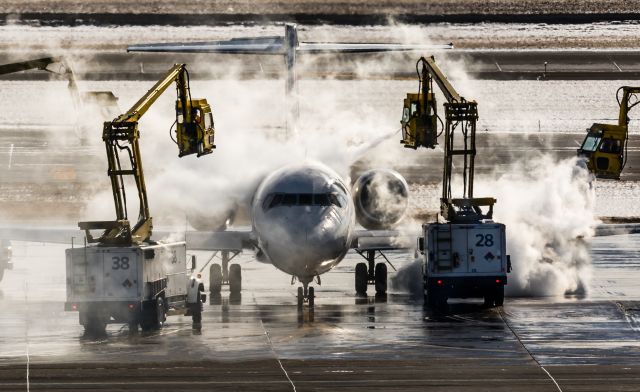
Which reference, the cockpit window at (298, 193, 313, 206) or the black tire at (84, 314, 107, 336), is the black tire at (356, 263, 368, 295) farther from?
the black tire at (84, 314, 107, 336)

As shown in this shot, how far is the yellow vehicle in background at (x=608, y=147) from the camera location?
157 ft

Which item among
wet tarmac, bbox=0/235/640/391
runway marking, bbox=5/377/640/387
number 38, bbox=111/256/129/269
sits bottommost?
runway marking, bbox=5/377/640/387

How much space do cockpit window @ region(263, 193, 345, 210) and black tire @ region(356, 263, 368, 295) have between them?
→ 4991 mm

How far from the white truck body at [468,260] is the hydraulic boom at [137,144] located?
8.09 meters

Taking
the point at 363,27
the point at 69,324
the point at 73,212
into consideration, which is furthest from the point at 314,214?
the point at 363,27

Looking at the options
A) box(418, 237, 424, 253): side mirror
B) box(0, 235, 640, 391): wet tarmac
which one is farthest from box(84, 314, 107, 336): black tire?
box(418, 237, 424, 253): side mirror

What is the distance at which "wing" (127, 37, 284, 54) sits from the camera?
4634 centimetres

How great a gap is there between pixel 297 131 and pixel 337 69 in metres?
51.9

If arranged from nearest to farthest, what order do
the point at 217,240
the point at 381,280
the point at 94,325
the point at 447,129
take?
1. the point at 94,325
2. the point at 447,129
3. the point at 217,240
4. the point at 381,280

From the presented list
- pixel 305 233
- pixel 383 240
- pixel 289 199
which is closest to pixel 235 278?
pixel 383 240

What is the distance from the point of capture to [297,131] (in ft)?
165

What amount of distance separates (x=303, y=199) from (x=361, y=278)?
240 inches

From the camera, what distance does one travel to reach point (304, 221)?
38531 mm

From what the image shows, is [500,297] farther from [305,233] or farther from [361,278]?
[305,233]
